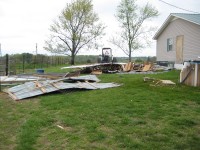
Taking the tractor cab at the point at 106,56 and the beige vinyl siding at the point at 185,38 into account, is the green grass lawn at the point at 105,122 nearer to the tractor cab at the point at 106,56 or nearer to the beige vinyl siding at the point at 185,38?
the beige vinyl siding at the point at 185,38

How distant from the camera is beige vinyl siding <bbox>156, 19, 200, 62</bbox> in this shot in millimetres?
19906

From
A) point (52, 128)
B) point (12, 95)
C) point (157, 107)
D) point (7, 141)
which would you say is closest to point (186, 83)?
point (157, 107)

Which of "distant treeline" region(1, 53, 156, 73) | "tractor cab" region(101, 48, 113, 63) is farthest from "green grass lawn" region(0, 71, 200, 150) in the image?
"distant treeline" region(1, 53, 156, 73)

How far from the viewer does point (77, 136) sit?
5668 mm

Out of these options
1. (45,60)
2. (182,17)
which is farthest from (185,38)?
(45,60)

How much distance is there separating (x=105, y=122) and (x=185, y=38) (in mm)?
16164

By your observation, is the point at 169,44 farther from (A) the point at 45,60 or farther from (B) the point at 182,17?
(A) the point at 45,60

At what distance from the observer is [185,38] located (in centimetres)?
2119

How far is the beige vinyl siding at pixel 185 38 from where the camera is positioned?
65.3 feet

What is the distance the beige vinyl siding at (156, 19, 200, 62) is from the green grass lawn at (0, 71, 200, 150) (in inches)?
415

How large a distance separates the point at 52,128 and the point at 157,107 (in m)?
2.88

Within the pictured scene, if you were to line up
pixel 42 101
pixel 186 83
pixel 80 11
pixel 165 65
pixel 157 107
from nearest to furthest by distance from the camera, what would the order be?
pixel 157 107
pixel 42 101
pixel 186 83
pixel 165 65
pixel 80 11

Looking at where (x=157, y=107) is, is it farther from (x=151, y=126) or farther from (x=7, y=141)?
Result: (x=7, y=141)

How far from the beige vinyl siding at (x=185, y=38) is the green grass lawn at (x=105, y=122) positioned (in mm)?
10544
